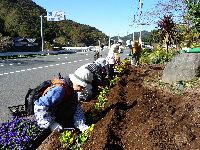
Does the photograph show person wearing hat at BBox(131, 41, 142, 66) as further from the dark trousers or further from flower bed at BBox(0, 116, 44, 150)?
flower bed at BBox(0, 116, 44, 150)

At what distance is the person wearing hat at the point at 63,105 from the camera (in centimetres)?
241

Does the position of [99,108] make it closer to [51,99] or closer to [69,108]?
[69,108]

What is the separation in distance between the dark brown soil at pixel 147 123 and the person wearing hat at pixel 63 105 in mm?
249

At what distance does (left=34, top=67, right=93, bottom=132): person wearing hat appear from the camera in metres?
2.41

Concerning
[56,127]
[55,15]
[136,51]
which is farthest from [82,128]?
[55,15]

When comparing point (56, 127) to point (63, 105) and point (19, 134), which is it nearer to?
point (63, 105)

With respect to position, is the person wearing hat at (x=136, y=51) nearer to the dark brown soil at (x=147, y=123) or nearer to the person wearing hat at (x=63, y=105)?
the dark brown soil at (x=147, y=123)

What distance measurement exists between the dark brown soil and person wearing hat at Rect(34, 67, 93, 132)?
0.82 feet

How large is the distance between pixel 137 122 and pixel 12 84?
4.70 metres

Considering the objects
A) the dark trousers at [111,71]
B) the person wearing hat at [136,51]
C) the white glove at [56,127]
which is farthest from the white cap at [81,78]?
the person wearing hat at [136,51]

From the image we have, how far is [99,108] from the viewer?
3.65 metres

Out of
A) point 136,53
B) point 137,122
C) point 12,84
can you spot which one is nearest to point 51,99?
point 137,122

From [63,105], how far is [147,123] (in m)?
→ 1.34

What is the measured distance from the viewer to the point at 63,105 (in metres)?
2.73
